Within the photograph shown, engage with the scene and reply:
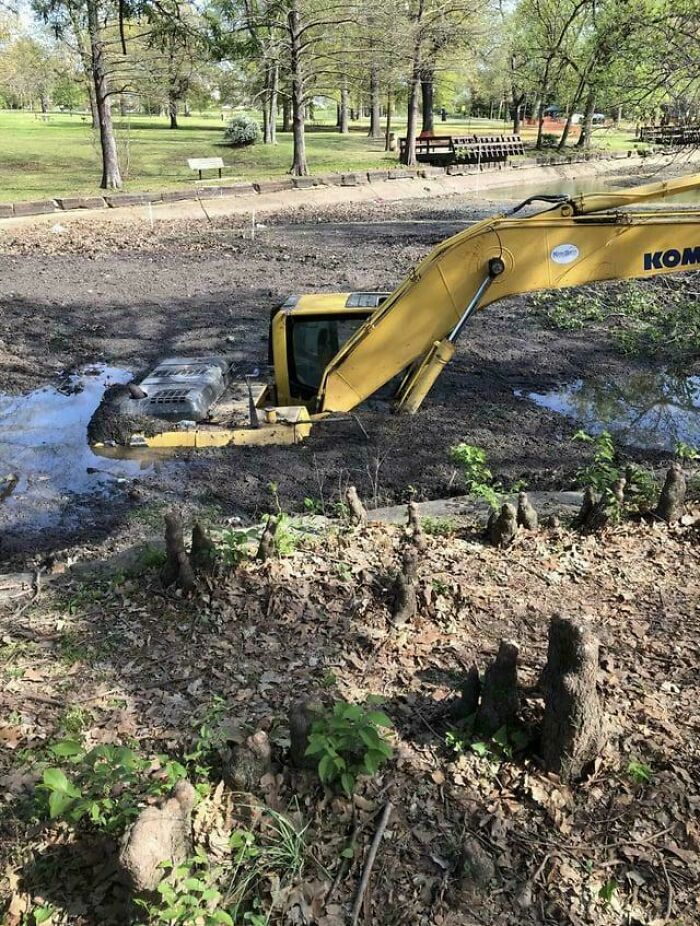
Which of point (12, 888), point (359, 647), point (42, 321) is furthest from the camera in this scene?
point (42, 321)

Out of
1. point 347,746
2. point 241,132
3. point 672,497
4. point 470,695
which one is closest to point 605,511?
point 672,497

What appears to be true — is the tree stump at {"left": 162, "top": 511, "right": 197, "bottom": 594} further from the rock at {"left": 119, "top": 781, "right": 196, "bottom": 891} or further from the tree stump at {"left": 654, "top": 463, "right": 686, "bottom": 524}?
the tree stump at {"left": 654, "top": 463, "right": 686, "bottom": 524}

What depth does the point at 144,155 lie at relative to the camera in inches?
1383

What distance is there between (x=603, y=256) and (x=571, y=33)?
170 feet

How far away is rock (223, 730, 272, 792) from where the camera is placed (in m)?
3.17

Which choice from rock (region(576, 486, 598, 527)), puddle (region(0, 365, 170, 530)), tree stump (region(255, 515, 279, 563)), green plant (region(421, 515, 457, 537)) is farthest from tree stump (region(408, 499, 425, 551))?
Result: puddle (region(0, 365, 170, 530))

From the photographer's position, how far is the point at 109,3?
2311 centimetres

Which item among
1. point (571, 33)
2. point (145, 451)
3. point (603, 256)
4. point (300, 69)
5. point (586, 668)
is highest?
point (571, 33)

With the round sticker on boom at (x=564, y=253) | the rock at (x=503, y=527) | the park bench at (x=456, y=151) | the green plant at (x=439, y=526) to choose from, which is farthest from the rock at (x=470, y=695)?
the park bench at (x=456, y=151)

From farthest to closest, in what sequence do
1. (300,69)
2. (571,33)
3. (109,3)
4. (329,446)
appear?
(571,33)
(300,69)
(109,3)
(329,446)

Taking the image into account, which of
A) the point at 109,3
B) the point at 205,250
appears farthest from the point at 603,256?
the point at 109,3

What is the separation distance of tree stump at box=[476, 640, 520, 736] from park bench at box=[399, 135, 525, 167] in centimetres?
3578

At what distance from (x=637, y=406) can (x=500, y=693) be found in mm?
7199

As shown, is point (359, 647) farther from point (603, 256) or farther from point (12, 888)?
point (603, 256)
